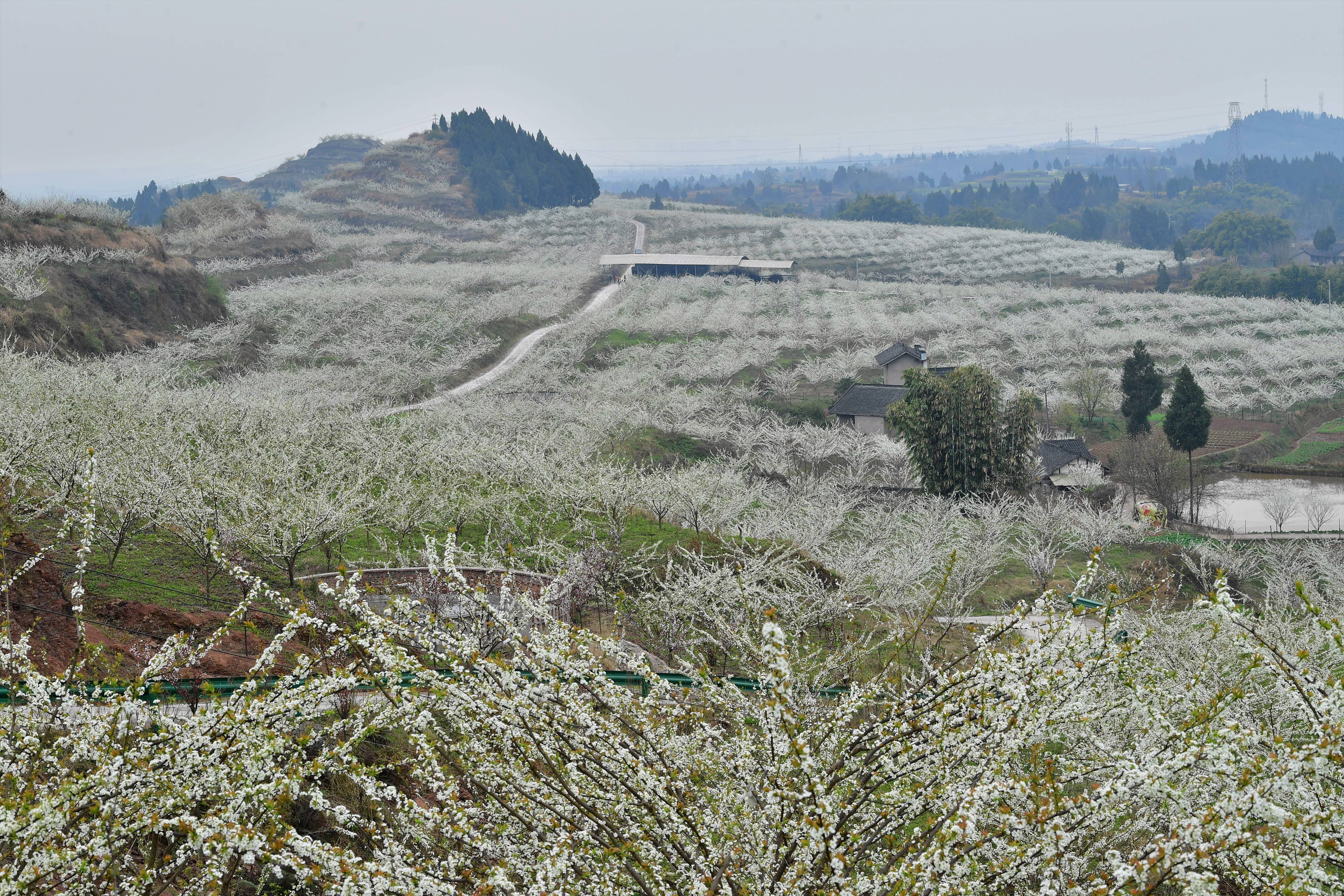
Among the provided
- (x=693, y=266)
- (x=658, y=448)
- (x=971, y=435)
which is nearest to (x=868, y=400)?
(x=971, y=435)

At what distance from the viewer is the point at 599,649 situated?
45.4 ft

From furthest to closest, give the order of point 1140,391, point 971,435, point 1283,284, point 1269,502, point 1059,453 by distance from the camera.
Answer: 1. point 1283,284
2. point 1140,391
3. point 1059,453
4. point 1269,502
5. point 971,435

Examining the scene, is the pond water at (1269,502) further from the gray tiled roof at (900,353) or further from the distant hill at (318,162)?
the distant hill at (318,162)

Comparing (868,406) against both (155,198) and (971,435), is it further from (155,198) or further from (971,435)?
(155,198)

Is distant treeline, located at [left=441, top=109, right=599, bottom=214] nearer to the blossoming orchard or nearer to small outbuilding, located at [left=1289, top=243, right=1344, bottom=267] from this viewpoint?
the blossoming orchard

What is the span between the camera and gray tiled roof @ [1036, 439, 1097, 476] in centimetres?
3441

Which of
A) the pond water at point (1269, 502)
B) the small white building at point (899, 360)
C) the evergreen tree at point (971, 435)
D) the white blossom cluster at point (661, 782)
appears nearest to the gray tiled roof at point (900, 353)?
the small white building at point (899, 360)

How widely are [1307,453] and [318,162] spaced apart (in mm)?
146406

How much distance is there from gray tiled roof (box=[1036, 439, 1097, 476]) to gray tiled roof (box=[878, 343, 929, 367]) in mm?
8040

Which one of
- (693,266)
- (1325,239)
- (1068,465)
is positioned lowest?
(1068,465)

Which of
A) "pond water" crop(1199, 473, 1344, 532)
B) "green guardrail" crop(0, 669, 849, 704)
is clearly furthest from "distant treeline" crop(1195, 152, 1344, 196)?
"green guardrail" crop(0, 669, 849, 704)

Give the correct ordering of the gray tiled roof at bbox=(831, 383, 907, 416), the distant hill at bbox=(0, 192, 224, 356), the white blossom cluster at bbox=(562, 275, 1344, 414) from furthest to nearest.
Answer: the white blossom cluster at bbox=(562, 275, 1344, 414) < the gray tiled roof at bbox=(831, 383, 907, 416) < the distant hill at bbox=(0, 192, 224, 356)

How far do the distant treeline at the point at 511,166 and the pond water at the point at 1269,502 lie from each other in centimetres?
8974

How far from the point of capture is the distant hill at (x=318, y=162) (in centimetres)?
14125
